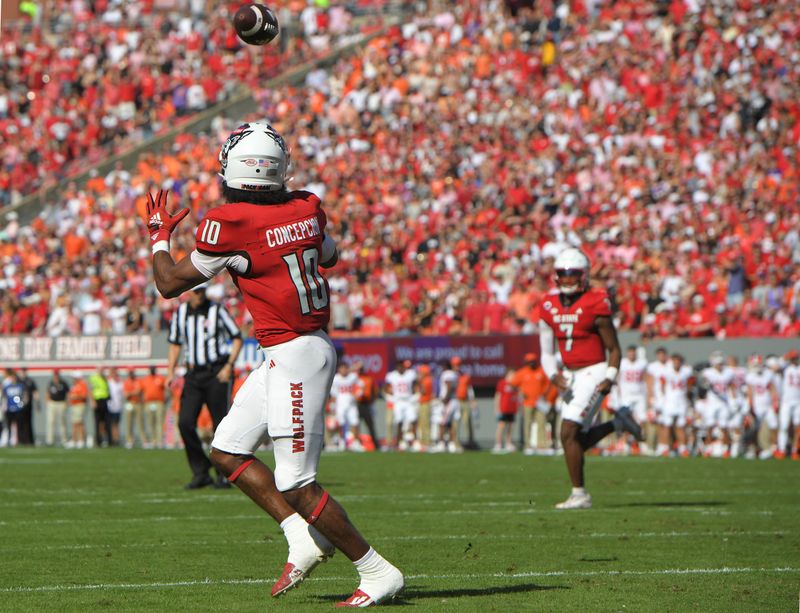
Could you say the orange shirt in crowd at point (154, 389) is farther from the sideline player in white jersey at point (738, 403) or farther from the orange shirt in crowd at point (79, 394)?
A: the sideline player in white jersey at point (738, 403)

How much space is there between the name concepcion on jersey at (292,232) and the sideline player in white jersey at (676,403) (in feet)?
54.5

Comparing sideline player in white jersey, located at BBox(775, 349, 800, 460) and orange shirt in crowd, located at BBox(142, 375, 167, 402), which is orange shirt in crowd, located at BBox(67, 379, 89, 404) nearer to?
orange shirt in crowd, located at BBox(142, 375, 167, 402)

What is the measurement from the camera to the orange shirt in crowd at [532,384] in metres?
24.0

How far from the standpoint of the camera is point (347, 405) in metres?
26.0

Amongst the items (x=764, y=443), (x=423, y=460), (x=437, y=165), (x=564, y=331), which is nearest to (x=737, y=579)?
(x=564, y=331)

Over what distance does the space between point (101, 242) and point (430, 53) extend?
8.25m

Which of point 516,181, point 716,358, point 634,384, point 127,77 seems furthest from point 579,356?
point 127,77

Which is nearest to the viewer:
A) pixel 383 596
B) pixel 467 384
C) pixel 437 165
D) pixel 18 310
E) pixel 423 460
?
pixel 383 596

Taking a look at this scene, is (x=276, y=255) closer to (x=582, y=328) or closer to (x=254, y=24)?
(x=254, y=24)

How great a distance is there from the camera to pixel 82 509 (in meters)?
11.4

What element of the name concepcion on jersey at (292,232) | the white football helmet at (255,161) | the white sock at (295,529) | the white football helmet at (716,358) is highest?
the white football helmet at (255,161)

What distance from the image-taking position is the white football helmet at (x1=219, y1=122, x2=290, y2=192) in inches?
257

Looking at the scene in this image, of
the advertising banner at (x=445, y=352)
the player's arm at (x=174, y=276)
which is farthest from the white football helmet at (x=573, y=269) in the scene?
the advertising banner at (x=445, y=352)

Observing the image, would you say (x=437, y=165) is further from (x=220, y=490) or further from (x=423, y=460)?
(x=220, y=490)
